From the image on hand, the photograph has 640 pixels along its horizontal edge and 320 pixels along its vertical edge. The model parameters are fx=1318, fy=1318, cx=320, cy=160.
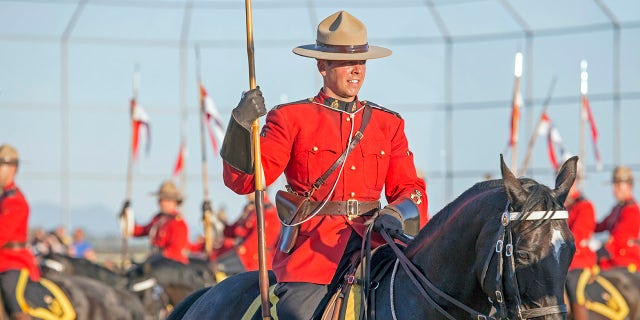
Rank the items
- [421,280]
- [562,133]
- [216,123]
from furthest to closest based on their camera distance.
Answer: [562,133] < [216,123] < [421,280]

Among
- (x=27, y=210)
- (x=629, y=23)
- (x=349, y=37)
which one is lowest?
(x=27, y=210)

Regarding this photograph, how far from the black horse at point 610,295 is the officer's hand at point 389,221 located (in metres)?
9.04

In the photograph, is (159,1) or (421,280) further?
(159,1)

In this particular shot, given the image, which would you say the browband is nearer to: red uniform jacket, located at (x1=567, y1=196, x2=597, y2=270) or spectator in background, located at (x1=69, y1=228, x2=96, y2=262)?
red uniform jacket, located at (x1=567, y1=196, x2=597, y2=270)

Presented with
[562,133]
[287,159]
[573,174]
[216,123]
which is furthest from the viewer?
[562,133]

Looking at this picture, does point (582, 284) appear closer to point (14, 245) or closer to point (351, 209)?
point (14, 245)

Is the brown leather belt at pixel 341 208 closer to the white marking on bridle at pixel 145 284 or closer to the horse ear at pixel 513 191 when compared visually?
the horse ear at pixel 513 191

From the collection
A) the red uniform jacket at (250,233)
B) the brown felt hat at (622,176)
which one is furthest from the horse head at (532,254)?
the brown felt hat at (622,176)

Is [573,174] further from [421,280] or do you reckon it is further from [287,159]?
[287,159]

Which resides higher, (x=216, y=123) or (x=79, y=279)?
(x=216, y=123)

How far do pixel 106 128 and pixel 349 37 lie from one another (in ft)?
70.8

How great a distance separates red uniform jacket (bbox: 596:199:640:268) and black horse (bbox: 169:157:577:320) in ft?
36.9

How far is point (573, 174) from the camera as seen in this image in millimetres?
4613

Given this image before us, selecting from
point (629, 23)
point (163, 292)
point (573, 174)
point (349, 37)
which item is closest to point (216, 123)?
point (163, 292)
